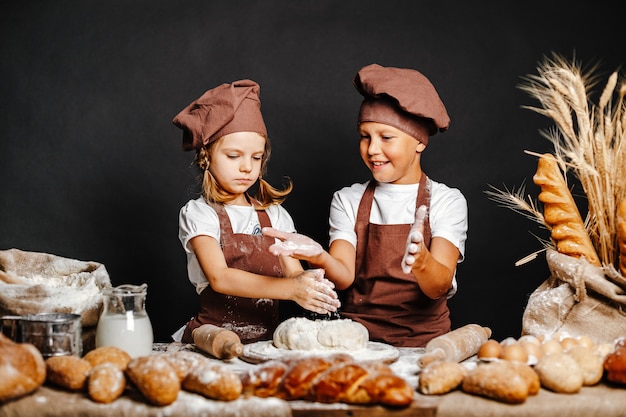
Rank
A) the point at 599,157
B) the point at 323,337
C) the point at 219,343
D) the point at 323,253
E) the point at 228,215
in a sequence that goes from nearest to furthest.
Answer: the point at 219,343 → the point at 323,337 → the point at 599,157 → the point at 323,253 → the point at 228,215

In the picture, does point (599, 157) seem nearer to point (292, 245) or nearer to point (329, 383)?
point (292, 245)

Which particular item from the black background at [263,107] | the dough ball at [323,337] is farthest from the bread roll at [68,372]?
the black background at [263,107]

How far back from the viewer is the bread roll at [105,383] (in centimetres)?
161

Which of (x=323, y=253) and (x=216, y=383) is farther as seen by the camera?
(x=323, y=253)

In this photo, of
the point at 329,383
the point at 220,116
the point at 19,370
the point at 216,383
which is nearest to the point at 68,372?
the point at 19,370

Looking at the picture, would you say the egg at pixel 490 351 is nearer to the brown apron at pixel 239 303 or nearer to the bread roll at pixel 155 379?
the bread roll at pixel 155 379

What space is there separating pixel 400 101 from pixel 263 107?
3.35 feet

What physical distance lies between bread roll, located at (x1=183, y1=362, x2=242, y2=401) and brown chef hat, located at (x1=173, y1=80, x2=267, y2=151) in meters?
1.14

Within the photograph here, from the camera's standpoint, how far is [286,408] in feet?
5.30

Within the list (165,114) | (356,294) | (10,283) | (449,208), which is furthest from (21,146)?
(449,208)

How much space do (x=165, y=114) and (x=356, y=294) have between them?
1.31 m

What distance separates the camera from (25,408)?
1.62 meters

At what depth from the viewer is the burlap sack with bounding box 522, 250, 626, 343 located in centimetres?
210

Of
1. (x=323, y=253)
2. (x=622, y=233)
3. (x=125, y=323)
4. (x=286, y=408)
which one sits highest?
(x=622, y=233)
